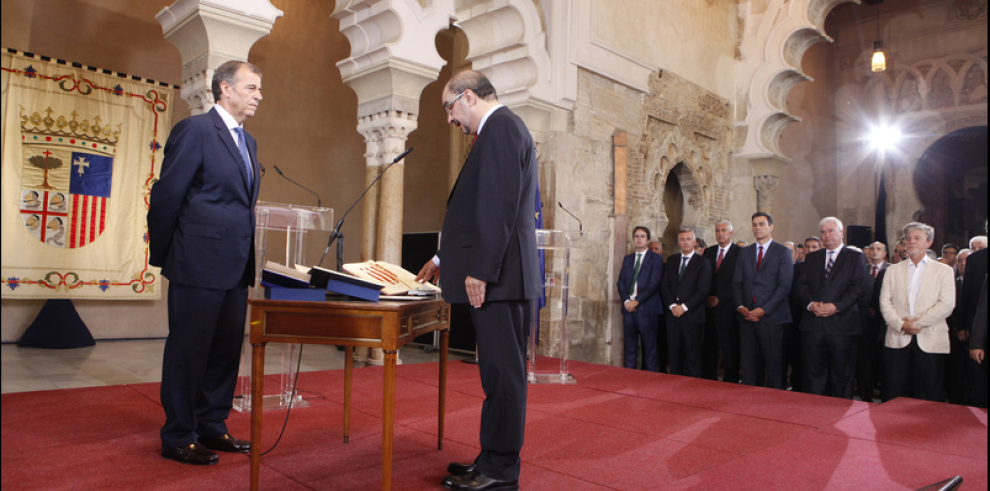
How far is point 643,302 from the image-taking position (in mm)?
6539

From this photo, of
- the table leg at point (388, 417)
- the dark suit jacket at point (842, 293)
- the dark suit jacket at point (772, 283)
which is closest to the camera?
the table leg at point (388, 417)

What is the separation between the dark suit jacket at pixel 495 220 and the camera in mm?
2240

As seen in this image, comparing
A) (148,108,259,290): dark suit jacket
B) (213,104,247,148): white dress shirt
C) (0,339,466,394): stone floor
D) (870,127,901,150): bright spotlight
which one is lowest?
(0,339,466,394): stone floor

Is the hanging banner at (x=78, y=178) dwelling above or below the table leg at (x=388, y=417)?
above

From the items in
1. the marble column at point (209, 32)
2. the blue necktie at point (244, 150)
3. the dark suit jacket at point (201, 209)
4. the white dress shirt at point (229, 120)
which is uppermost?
the marble column at point (209, 32)

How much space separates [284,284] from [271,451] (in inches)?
39.4

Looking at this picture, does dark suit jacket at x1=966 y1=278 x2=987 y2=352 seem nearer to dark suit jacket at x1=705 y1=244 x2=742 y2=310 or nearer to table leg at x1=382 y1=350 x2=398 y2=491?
dark suit jacket at x1=705 y1=244 x2=742 y2=310

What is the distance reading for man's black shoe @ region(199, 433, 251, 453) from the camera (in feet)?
8.77

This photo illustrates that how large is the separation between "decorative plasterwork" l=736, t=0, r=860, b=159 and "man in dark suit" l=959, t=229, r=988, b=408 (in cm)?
483

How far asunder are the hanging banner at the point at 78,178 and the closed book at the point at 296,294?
19.4ft

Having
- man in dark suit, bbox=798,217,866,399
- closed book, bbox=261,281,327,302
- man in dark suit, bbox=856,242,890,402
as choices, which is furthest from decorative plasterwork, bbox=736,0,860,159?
closed book, bbox=261,281,327,302

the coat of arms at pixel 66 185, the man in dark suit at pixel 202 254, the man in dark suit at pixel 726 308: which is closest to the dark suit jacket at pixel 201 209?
the man in dark suit at pixel 202 254

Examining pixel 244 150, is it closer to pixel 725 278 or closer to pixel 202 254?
pixel 202 254

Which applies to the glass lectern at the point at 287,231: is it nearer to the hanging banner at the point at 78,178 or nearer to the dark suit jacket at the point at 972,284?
the hanging banner at the point at 78,178
